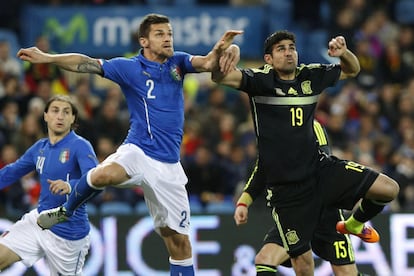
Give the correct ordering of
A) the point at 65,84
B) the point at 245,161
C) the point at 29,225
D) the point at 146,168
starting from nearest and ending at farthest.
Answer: the point at 146,168 → the point at 29,225 → the point at 245,161 → the point at 65,84

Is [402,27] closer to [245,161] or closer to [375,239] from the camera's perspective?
[245,161]

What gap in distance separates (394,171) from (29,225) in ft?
21.1

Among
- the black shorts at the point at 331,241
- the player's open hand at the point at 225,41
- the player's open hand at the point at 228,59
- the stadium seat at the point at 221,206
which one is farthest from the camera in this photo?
the stadium seat at the point at 221,206

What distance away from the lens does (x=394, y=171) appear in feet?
48.6

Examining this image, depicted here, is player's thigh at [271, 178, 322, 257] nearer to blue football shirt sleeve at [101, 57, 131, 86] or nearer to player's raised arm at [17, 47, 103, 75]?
blue football shirt sleeve at [101, 57, 131, 86]

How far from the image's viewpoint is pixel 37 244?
9.77 m

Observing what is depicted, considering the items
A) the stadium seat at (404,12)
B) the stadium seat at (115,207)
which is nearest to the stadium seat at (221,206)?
the stadium seat at (115,207)

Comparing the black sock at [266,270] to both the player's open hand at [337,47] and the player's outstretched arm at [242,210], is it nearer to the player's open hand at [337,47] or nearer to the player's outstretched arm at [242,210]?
the player's outstretched arm at [242,210]

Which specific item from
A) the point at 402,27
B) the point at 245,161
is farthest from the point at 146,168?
the point at 402,27

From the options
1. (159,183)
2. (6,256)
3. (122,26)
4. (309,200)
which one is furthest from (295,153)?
(122,26)

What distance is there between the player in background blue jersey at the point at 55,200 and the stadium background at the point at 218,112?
2.86 metres

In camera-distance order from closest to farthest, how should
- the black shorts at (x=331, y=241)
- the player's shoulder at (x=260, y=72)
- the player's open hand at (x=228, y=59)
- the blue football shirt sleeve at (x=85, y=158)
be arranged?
the player's open hand at (x=228, y=59) < the player's shoulder at (x=260, y=72) < the blue football shirt sleeve at (x=85, y=158) < the black shorts at (x=331, y=241)

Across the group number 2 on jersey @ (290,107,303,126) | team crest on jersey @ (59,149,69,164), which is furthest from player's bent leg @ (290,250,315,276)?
team crest on jersey @ (59,149,69,164)

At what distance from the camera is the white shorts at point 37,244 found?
9711 millimetres
